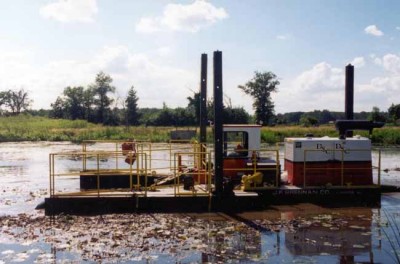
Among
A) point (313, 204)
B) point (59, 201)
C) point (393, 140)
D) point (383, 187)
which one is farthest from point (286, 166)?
point (393, 140)

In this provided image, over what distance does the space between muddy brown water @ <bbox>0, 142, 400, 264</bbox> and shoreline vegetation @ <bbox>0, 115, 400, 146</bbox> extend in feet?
120

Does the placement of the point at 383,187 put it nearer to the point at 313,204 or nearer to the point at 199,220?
the point at 313,204

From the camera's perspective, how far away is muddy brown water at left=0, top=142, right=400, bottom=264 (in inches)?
422

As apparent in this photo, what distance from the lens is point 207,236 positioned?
12.5 metres

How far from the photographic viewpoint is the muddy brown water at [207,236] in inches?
422

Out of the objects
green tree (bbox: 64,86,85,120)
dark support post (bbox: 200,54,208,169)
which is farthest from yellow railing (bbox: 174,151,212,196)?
green tree (bbox: 64,86,85,120)

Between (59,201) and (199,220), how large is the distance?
4540mm

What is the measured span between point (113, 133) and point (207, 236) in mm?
55012

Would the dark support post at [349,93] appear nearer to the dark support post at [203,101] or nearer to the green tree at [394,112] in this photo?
the dark support post at [203,101]

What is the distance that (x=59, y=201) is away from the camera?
50.0ft

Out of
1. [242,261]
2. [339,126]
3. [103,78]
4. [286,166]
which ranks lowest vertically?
[242,261]

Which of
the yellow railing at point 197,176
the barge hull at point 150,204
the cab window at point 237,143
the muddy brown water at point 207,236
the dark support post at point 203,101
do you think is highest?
the dark support post at point 203,101

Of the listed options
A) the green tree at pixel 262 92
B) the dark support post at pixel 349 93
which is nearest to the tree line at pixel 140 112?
the green tree at pixel 262 92

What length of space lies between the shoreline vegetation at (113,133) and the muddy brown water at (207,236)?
3670cm
